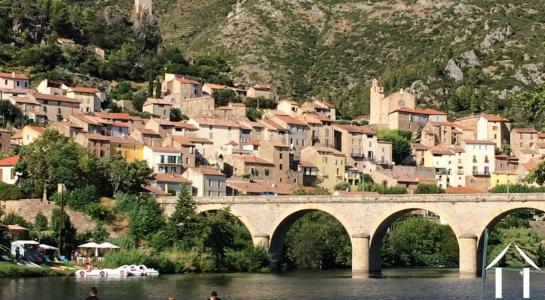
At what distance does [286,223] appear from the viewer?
91000mm

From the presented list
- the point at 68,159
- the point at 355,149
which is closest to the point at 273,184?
the point at 355,149

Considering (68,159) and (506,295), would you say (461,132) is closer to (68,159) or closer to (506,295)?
(68,159)

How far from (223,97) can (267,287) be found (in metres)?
78.5

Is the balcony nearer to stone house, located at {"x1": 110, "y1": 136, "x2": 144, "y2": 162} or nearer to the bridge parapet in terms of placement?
stone house, located at {"x1": 110, "y1": 136, "x2": 144, "y2": 162}

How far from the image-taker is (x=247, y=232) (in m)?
91.8

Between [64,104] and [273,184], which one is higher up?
[64,104]

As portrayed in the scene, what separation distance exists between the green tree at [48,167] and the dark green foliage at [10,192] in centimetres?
72

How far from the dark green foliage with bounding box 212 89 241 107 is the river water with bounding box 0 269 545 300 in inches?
2511

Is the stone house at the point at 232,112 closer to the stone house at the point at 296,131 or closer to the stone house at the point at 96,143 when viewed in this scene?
the stone house at the point at 296,131

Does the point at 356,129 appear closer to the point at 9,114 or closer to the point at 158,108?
the point at 158,108

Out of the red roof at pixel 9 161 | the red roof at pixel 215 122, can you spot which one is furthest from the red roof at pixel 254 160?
the red roof at pixel 9 161

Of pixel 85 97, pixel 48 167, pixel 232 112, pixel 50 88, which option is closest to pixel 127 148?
pixel 85 97

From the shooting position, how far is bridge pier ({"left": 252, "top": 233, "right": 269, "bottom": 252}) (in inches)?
3521

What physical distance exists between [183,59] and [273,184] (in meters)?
54.9
